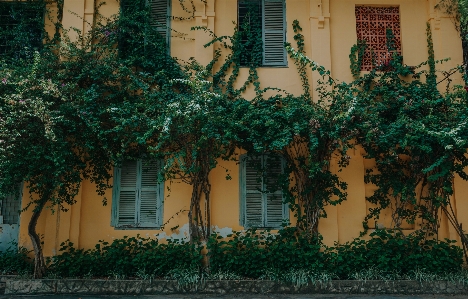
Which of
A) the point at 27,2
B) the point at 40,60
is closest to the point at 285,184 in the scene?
the point at 40,60

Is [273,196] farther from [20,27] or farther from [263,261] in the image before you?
[20,27]

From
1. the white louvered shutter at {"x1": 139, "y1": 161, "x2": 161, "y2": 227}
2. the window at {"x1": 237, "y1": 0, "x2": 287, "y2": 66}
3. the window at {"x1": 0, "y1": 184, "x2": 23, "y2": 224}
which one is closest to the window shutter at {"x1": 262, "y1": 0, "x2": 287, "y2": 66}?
A: the window at {"x1": 237, "y1": 0, "x2": 287, "y2": 66}

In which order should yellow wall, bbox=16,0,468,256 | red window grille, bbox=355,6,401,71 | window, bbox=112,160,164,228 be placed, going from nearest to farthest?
yellow wall, bbox=16,0,468,256 < window, bbox=112,160,164,228 < red window grille, bbox=355,6,401,71

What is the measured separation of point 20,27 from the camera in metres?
9.30

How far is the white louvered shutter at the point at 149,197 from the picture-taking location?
356 inches

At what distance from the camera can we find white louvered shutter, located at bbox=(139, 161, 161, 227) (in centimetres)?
903

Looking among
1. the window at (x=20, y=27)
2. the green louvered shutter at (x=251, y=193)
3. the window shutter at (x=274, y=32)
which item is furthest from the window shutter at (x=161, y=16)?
the green louvered shutter at (x=251, y=193)

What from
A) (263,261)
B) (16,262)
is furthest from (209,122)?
(16,262)

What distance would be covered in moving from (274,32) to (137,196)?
4.69 metres

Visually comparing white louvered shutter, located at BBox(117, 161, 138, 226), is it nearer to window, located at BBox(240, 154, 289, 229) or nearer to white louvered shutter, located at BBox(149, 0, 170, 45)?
window, located at BBox(240, 154, 289, 229)

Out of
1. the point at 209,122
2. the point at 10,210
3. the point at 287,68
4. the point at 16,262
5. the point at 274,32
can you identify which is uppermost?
the point at 274,32

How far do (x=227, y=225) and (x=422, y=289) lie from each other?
381cm

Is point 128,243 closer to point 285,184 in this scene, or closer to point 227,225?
point 227,225

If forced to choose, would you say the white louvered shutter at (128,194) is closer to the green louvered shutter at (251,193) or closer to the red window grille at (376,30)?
the green louvered shutter at (251,193)
